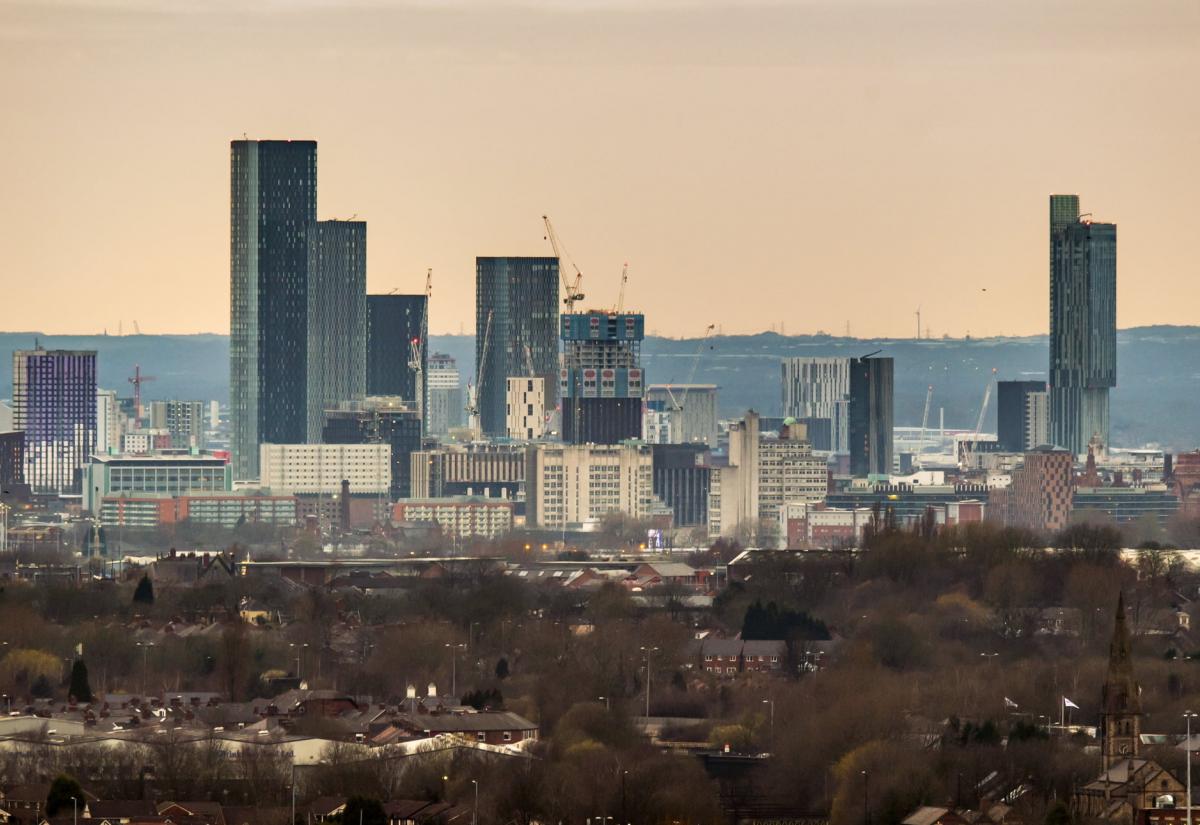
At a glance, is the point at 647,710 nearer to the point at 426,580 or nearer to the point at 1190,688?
the point at 1190,688

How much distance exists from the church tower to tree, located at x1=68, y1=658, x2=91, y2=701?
77.6ft

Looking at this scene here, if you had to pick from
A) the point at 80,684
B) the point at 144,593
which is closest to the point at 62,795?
the point at 80,684

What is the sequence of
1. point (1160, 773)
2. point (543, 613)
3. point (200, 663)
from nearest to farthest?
point (1160, 773) < point (200, 663) < point (543, 613)

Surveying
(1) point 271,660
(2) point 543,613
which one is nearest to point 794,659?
(1) point 271,660

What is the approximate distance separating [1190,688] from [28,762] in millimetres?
25651

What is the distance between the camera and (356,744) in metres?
84.6

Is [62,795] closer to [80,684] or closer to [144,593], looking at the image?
[80,684]

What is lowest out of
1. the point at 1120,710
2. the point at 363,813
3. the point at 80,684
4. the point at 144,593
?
the point at 363,813

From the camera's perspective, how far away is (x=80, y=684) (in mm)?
98188

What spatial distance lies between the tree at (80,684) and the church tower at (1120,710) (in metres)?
23.7

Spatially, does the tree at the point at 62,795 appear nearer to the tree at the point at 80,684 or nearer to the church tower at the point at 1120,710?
the church tower at the point at 1120,710

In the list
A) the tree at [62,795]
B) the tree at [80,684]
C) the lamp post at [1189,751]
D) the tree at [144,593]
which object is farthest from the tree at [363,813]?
the tree at [144,593]

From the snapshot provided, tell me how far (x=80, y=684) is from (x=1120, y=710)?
2662 centimetres

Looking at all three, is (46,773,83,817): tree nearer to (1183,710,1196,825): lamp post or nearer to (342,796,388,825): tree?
(342,796,388,825): tree
